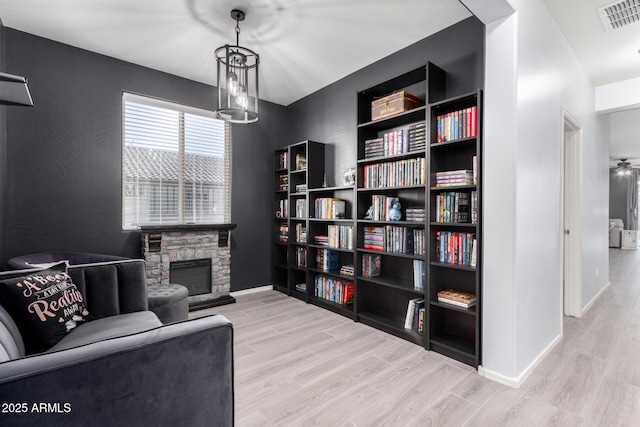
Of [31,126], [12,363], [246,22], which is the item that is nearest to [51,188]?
[31,126]

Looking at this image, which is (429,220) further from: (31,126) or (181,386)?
(31,126)

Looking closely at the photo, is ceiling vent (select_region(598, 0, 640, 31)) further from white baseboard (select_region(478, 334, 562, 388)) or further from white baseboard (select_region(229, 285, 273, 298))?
white baseboard (select_region(229, 285, 273, 298))

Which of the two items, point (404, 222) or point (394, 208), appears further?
point (394, 208)

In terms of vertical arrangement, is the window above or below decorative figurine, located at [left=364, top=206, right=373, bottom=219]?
above

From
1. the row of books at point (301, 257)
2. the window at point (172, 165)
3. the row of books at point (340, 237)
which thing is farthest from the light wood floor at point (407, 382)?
the window at point (172, 165)

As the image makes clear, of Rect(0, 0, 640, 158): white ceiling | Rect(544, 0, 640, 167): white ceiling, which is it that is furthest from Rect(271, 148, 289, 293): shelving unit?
Rect(544, 0, 640, 167): white ceiling

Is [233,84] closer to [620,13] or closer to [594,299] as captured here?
[620,13]

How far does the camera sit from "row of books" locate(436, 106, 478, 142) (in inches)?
96.5

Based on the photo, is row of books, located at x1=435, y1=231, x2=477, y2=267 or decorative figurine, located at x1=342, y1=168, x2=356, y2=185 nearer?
row of books, located at x1=435, y1=231, x2=477, y2=267

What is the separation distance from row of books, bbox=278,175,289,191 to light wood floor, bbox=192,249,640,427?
204 cm

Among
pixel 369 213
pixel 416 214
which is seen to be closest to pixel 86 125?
pixel 369 213

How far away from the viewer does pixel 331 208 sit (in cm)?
385

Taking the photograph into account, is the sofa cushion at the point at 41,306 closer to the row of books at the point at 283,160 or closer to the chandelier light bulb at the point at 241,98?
the chandelier light bulb at the point at 241,98

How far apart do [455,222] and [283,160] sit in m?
2.84
